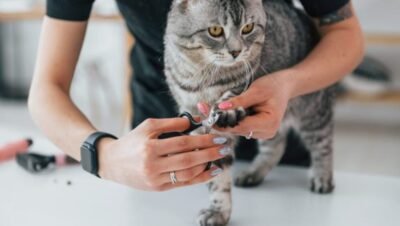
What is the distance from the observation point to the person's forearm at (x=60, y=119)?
1000 mm

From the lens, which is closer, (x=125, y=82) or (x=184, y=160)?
(x=184, y=160)

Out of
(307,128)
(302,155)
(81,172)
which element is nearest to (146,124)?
(81,172)

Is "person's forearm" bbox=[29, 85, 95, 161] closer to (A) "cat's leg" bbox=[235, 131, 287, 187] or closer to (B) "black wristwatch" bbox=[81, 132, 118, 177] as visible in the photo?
(B) "black wristwatch" bbox=[81, 132, 118, 177]

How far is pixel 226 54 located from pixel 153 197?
0.34 meters

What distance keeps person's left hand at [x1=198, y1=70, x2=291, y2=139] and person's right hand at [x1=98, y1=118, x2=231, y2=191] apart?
47 mm

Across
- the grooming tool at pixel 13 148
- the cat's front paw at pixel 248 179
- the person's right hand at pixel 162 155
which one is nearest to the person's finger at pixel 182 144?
the person's right hand at pixel 162 155

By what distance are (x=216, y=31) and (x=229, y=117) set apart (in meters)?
0.20

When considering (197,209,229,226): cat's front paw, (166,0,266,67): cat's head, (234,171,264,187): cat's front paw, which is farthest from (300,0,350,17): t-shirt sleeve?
(197,209,229,226): cat's front paw

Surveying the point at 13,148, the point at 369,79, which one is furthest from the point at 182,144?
the point at 369,79

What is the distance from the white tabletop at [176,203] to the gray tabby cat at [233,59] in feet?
0.15

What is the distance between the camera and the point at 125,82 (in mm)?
3023

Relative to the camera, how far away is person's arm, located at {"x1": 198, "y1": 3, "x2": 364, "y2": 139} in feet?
2.87

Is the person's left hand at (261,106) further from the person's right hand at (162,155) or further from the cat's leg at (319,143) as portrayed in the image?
the cat's leg at (319,143)

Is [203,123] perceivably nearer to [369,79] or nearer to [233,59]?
[233,59]
